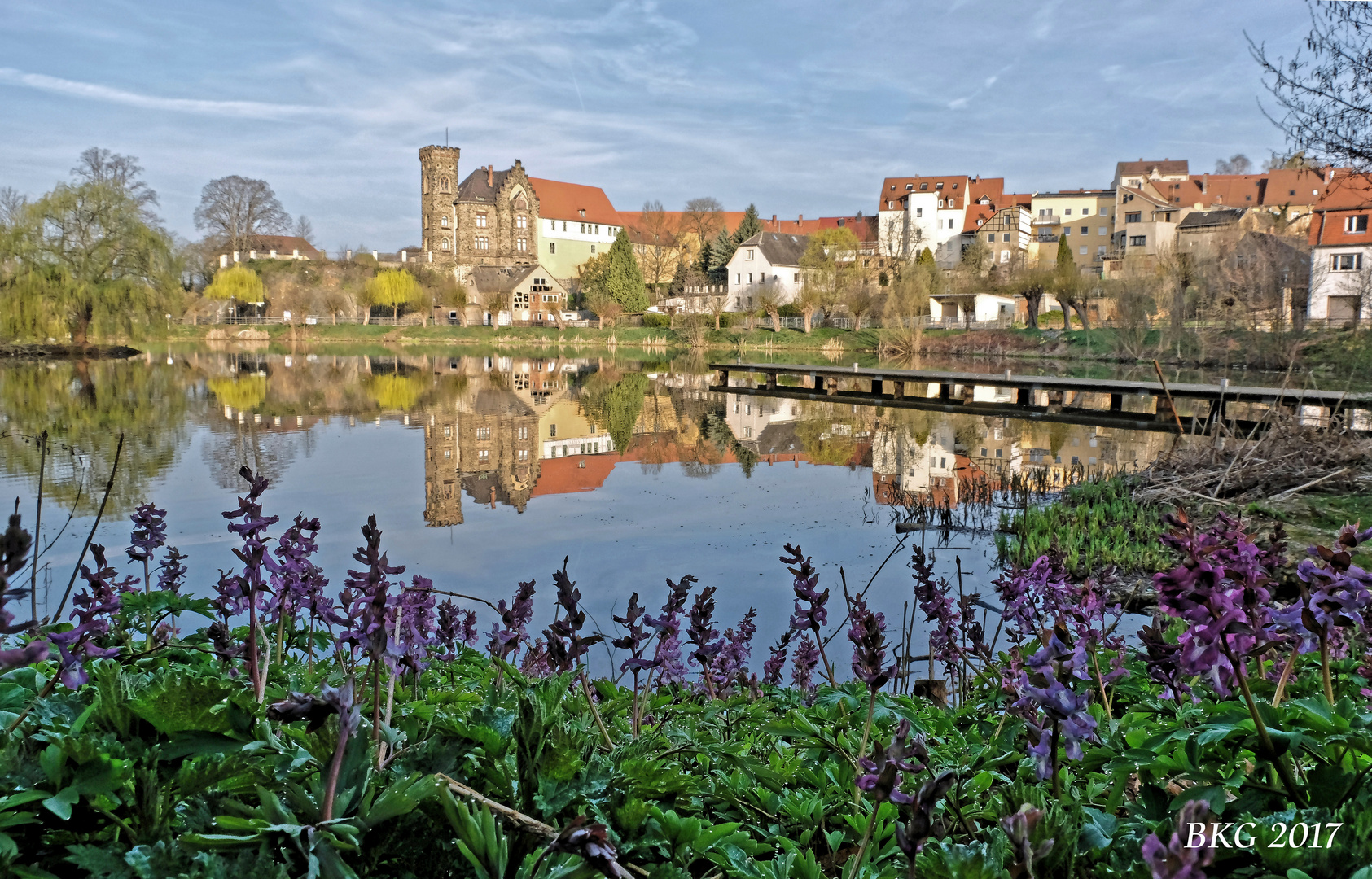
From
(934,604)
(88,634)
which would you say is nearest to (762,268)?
(934,604)

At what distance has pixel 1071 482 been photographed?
1472cm

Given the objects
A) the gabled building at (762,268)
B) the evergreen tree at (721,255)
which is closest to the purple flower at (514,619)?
the gabled building at (762,268)

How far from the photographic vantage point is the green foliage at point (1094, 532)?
9.18 metres

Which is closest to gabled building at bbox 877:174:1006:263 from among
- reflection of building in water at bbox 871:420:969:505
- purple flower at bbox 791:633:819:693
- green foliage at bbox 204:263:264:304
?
green foliage at bbox 204:263:264:304

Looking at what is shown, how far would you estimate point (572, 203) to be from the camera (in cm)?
11112

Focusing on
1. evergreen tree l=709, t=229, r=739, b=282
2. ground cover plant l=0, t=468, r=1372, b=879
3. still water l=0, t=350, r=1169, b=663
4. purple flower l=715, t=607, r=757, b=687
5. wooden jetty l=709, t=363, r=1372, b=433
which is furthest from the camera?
evergreen tree l=709, t=229, r=739, b=282

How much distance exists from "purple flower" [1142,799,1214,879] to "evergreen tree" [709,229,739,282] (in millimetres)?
92201

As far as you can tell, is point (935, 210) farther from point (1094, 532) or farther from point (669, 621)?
point (669, 621)

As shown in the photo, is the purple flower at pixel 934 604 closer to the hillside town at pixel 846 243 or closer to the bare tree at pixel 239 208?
the hillside town at pixel 846 243

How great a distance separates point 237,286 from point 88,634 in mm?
90101

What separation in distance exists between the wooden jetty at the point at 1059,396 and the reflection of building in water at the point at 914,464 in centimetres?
445

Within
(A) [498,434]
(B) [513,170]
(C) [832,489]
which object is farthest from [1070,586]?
(B) [513,170]

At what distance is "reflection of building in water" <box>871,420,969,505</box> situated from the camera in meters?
14.7

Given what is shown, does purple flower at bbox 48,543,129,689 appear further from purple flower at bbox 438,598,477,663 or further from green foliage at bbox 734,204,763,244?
green foliage at bbox 734,204,763,244
